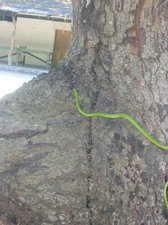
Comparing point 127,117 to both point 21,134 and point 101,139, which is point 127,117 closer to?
point 101,139

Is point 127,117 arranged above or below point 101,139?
above

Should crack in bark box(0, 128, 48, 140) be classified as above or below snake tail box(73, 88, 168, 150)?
below

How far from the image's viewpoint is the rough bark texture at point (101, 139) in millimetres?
1837

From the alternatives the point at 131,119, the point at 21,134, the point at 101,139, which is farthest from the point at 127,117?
the point at 21,134

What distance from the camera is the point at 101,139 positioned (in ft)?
6.36

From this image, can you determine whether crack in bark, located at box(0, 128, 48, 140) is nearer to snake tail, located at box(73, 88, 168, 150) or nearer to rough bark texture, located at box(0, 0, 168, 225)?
rough bark texture, located at box(0, 0, 168, 225)

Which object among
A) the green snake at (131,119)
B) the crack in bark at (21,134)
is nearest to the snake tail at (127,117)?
the green snake at (131,119)

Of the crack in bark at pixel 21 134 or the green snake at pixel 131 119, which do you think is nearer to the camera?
the green snake at pixel 131 119

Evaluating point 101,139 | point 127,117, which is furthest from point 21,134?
point 127,117

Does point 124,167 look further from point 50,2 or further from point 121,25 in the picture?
point 50,2

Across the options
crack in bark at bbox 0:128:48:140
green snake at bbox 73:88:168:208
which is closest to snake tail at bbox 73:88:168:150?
green snake at bbox 73:88:168:208

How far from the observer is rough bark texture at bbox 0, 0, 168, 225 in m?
1.84

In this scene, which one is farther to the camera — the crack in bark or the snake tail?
the crack in bark

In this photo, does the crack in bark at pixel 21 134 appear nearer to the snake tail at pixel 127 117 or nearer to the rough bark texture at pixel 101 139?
the rough bark texture at pixel 101 139
